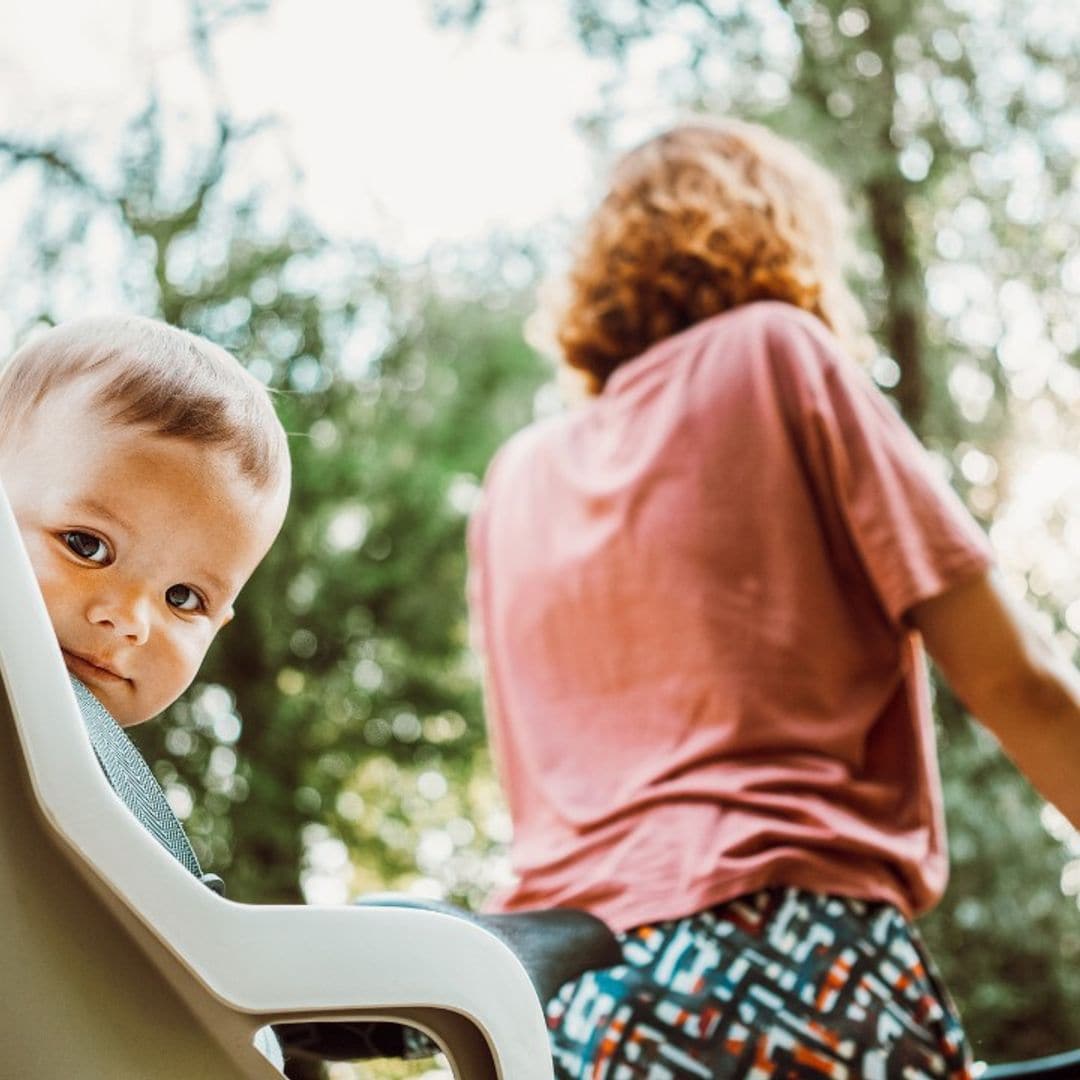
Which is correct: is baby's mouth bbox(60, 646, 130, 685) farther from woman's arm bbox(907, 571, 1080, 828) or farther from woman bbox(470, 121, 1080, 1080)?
woman's arm bbox(907, 571, 1080, 828)

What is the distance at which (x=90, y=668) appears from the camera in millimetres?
901

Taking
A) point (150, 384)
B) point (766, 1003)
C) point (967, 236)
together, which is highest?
point (150, 384)

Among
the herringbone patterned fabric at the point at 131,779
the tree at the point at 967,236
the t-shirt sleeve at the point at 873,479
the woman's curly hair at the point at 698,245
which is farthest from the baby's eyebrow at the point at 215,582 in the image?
the tree at the point at 967,236

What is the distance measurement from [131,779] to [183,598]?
0.16 m

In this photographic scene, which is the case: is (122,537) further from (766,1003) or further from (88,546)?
(766,1003)

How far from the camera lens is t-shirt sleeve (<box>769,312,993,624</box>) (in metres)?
1.33

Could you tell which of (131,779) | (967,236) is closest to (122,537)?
(131,779)

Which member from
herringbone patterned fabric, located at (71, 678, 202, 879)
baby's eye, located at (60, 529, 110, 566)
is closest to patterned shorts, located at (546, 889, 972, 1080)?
herringbone patterned fabric, located at (71, 678, 202, 879)

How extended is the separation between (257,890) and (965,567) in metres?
4.28

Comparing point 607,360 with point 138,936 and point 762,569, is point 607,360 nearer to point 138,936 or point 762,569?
point 762,569

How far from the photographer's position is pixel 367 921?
0.76 metres

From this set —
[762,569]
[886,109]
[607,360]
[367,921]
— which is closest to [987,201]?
[886,109]

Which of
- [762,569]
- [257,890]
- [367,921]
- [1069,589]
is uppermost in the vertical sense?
[367,921]

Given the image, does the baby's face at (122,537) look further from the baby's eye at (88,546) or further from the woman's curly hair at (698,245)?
the woman's curly hair at (698,245)
